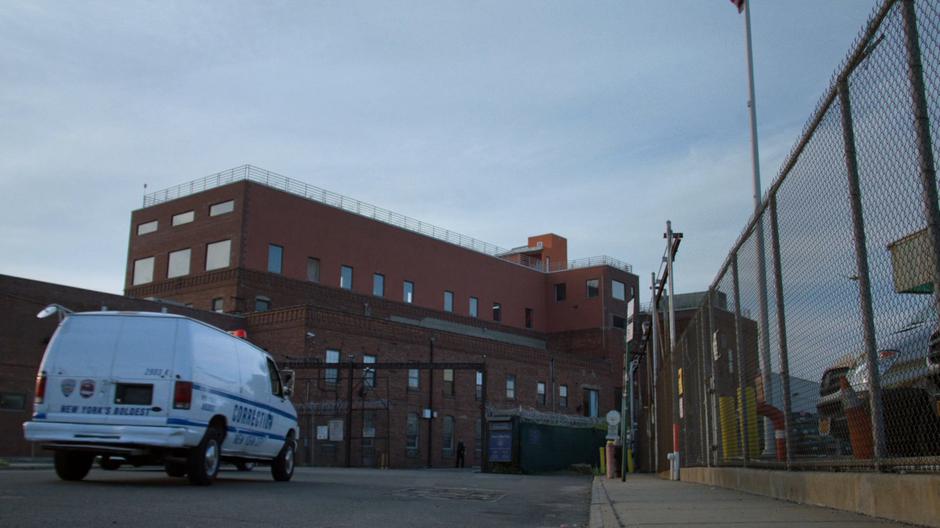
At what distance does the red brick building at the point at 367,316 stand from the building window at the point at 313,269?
0.08 meters

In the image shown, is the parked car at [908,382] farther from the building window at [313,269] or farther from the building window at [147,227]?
the building window at [147,227]

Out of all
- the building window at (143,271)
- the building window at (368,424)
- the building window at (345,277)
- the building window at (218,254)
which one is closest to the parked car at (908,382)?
the building window at (368,424)

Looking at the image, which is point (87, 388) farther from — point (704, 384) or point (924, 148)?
point (924, 148)

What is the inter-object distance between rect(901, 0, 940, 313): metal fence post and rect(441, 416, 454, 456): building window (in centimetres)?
4607

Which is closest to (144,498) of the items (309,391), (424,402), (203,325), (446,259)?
(203,325)

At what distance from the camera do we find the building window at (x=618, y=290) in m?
71.1

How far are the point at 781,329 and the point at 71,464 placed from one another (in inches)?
374

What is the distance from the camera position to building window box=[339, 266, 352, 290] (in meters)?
54.4

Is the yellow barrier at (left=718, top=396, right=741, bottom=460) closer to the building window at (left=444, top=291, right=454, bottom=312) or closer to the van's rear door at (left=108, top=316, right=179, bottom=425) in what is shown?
the van's rear door at (left=108, top=316, right=179, bottom=425)

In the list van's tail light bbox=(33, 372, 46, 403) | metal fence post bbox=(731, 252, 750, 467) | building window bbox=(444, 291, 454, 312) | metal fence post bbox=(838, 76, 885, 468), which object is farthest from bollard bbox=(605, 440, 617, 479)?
building window bbox=(444, 291, 454, 312)

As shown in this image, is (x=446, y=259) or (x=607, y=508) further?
(x=446, y=259)

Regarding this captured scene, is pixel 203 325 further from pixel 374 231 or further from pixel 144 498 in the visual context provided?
pixel 374 231

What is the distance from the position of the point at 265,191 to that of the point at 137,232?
33.6ft

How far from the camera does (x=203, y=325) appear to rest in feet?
40.9
